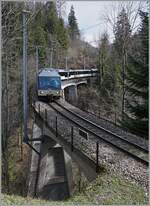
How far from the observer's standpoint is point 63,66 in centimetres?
5772

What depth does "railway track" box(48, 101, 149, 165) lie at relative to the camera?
35.4 ft

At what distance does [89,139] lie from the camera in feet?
43.2

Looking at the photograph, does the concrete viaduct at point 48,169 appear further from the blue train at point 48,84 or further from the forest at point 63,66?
the blue train at point 48,84

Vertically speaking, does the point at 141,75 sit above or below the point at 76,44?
below

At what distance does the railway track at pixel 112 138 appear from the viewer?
1080cm

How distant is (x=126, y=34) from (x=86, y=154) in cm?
1871

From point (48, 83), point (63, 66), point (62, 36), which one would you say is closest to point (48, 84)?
point (48, 83)

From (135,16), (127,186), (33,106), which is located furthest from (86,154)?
(135,16)

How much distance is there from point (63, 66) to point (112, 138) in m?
45.1

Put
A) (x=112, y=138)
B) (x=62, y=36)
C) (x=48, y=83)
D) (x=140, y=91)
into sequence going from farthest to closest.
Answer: (x=62, y=36), (x=48, y=83), (x=140, y=91), (x=112, y=138)

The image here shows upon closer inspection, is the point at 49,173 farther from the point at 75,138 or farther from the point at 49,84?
the point at 75,138

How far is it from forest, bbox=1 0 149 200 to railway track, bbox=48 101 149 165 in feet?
8.06

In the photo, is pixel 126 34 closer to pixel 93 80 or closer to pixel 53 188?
pixel 53 188

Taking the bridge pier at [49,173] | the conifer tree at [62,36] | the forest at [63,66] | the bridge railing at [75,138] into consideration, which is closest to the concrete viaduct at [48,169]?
the bridge pier at [49,173]
